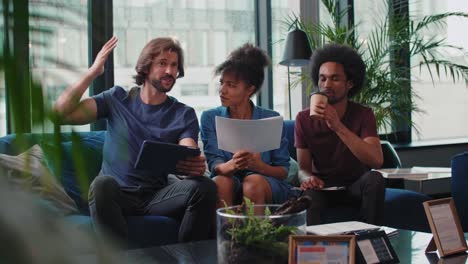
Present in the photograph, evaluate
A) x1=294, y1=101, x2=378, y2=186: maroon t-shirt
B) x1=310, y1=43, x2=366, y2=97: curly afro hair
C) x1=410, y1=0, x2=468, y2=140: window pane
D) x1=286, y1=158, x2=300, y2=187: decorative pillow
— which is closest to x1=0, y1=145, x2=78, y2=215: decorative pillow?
x1=294, y1=101, x2=378, y2=186: maroon t-shirt

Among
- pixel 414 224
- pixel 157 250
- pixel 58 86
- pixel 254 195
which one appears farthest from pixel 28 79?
pixel 414 224

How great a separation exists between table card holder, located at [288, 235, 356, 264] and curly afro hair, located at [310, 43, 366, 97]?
1.95 m

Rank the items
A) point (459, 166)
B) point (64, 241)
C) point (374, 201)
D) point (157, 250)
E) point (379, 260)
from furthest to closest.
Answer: point (459, 166) → point (374, 201) → point (157, 250) → point (379, 260) → point (64, 241)

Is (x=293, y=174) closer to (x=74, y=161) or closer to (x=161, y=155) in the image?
(x=161, y=155)

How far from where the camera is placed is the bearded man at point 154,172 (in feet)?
8.86

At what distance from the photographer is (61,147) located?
0.24 m

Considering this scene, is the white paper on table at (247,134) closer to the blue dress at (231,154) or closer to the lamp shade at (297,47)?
the blue dress at (231,154)

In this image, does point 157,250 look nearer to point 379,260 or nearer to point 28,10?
point 379,260

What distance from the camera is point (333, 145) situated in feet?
10.6

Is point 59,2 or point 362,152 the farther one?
point 362,152

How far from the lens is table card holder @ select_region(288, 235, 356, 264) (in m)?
1.53

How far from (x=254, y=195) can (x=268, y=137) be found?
0.28m

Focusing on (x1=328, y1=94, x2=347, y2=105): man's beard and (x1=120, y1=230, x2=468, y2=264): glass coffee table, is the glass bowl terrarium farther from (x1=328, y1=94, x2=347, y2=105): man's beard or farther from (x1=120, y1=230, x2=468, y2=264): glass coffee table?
(x1=328, y1=94, x2=347, y2=105): man's beard

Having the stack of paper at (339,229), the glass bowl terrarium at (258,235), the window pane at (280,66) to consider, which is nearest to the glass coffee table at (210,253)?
the stack of paper at (339,229)
